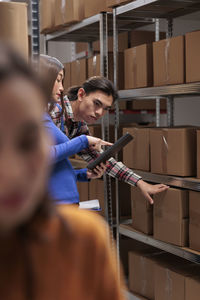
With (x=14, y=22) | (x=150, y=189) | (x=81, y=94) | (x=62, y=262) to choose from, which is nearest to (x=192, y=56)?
(x=81, y=94)

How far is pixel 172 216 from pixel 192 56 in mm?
835

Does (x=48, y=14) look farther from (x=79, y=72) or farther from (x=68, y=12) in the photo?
(x=79, y=72)

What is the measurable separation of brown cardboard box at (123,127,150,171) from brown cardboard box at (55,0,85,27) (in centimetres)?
98

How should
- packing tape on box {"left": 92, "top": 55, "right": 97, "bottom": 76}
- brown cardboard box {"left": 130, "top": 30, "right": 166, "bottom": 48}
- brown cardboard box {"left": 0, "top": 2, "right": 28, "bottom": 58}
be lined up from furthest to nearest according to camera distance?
brown cardboard box {"left": 130, "top": 30, "right": 166, "bottom": 48} → packing tape on box {"left": 92, "top": 55, "right": 97, "bottom": 76} → brown cardboard box {"left": 0, "top": 2, "right": 28, "bottom": 58}

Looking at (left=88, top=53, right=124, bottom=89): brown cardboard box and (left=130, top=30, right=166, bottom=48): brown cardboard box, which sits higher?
(left=130, top=30, right=166, bottom=48): brown cardboard box

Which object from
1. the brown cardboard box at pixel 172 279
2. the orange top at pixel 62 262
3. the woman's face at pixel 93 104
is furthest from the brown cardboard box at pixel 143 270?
the orange top at pixel 62 262

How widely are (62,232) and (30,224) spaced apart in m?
0.03

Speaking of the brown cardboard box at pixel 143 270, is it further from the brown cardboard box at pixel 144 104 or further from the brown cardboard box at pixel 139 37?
the brown cardboard box at pixel 139 37

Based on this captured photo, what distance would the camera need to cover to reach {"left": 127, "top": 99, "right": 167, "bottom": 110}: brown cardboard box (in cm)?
368

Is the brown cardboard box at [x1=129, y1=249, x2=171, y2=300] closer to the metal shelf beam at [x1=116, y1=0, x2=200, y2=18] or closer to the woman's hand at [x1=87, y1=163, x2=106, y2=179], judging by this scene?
the woman's hand at [x1=87, y1=163, x2=106, y2=179]

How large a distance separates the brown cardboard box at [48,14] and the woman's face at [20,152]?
11.3 feet

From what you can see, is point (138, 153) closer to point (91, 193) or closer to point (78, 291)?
point (91, 193)

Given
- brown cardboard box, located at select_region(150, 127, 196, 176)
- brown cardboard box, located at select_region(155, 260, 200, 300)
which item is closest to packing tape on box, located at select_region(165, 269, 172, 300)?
brown cardboard box, located at select_region(155, 260, 200, 300)

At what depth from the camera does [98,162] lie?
82.0 inches
